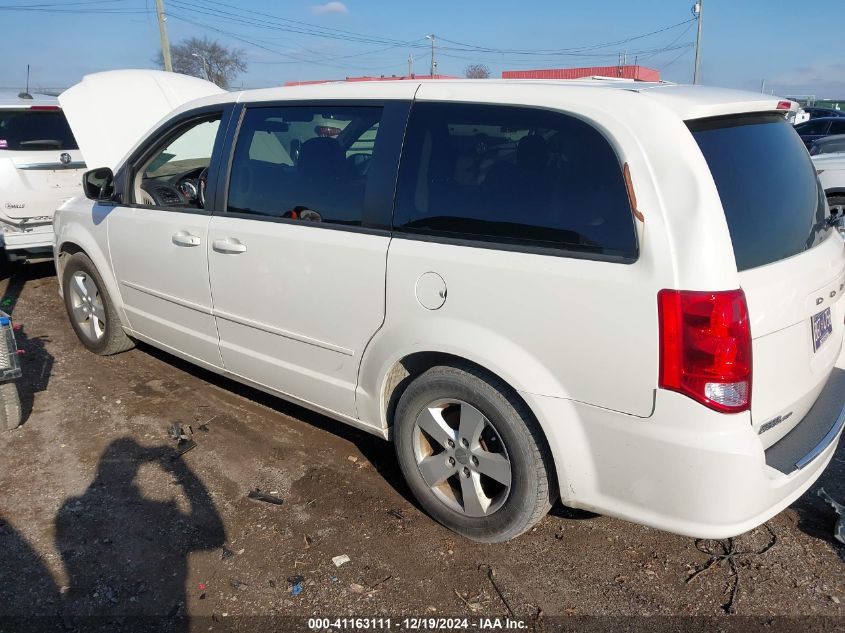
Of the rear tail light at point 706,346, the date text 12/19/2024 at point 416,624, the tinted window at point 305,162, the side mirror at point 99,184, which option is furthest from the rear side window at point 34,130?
the rear tail light at point 706,346

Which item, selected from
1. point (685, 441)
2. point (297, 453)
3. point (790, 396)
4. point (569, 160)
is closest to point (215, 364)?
point (297, 453)

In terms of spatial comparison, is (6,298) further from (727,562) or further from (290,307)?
(727,562)

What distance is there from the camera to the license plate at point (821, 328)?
2617mm

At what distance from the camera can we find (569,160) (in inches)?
97.7

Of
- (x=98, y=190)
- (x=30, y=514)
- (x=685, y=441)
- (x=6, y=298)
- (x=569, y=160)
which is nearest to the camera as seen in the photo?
(x=685, y=441)

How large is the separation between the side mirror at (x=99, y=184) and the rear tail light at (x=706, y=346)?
3.71 meters

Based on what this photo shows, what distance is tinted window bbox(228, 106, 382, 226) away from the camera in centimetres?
313

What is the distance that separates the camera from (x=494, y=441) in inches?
113

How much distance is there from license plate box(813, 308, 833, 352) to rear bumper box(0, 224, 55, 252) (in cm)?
653

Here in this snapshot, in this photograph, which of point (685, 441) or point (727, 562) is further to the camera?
point (727, 562)

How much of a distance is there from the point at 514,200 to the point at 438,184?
0.38m

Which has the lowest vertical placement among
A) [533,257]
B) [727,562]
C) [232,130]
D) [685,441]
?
[727,562]

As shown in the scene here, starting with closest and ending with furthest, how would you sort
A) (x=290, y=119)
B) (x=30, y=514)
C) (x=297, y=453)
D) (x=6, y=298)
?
(x=30, y=514) → (x=290, y=119) → (x=297, y=453) → (x=6, y=298)

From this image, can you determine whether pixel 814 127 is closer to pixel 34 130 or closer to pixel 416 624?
pixel 34 130
